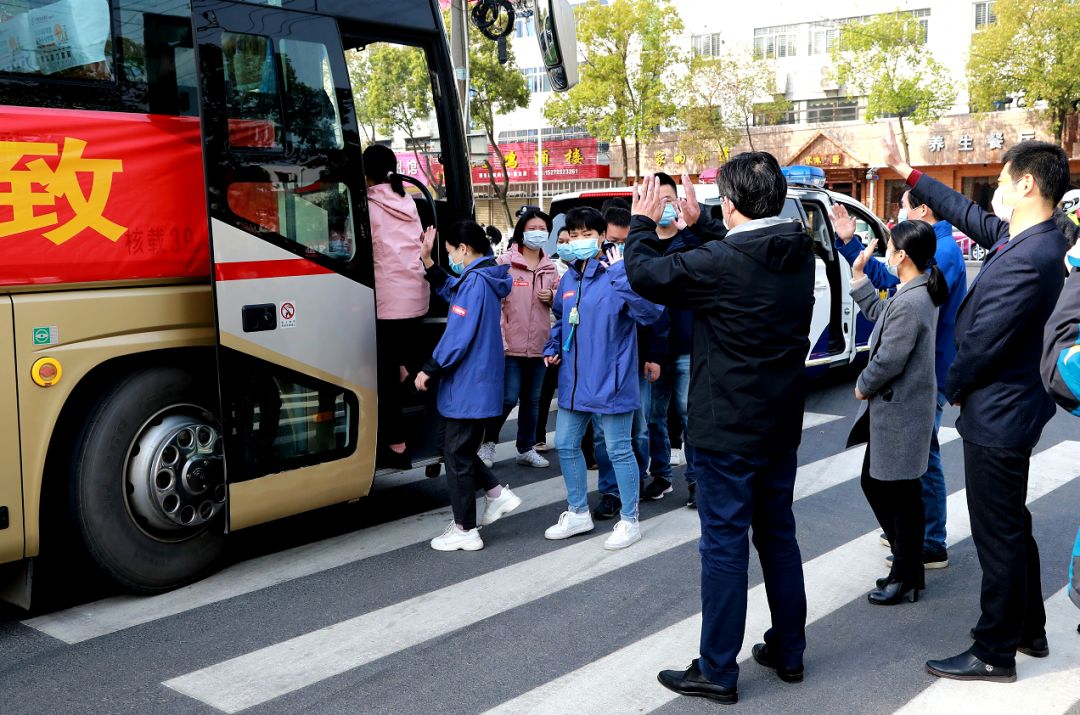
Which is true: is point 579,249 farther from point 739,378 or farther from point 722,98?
point 722,98

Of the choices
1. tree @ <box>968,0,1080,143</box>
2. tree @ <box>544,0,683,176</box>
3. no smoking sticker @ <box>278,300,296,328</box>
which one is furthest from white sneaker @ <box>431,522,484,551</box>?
tree @ <box>968,0,1080,143</box>

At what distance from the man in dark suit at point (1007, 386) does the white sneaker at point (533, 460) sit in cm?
383

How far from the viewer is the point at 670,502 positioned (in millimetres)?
6395

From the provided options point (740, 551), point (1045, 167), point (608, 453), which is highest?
point (1045, 167)

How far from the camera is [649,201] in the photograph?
148 inches

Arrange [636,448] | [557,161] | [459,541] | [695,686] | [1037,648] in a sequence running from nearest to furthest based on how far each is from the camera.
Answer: [695,686] → [1037,648] → [459,541] → [636,448] → [557,161]

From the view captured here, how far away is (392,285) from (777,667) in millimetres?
2908

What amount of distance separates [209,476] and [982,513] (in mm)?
3380

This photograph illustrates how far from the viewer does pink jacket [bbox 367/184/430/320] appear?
5605 mm

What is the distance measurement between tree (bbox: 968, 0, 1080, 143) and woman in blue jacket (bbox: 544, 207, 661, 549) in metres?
31.1

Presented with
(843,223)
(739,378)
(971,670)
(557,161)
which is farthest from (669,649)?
(557,161)

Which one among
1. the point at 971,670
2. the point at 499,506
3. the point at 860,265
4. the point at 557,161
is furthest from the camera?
the point at 557,161

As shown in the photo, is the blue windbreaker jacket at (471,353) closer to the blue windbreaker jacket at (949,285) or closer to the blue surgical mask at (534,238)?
the blue surgical mask at (534,238)

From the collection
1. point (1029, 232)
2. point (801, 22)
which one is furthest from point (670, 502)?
point (801, 22)
